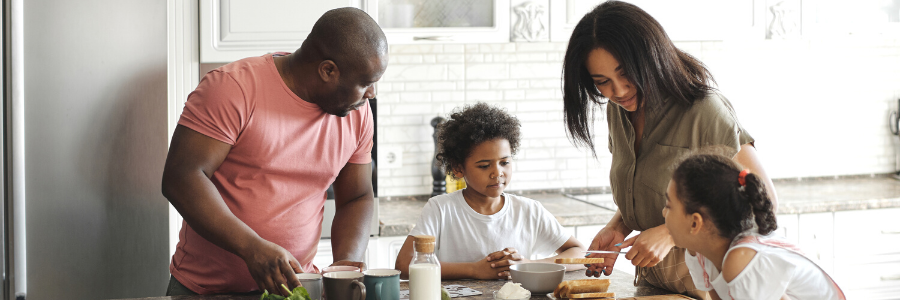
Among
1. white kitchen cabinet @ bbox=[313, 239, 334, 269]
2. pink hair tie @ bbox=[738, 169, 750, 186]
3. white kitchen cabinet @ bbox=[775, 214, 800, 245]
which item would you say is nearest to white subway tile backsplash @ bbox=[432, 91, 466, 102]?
white kitchen cabinet @ bbox=[313, 239, 334, 269]

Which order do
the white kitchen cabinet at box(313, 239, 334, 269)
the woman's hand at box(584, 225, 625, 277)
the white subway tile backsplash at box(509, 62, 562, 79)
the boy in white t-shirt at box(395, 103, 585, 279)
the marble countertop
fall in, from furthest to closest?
the white subway tile backsplash at box(509, 62, 562, 79) → the marble countertop → the white kitchen cabinet at box(313, 239, 334, 269) → the boy in white t-shirt at box(395, 103, 585, 279) → the woman's hand at box(584, 225, 625, 277)

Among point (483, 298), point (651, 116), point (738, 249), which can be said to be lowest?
point (483, 298)

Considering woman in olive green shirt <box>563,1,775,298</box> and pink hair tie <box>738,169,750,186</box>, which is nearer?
pink hair tie <box>738,169,750,186</box>

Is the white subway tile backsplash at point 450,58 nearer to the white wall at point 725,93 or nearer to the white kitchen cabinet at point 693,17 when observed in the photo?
the white wall at point 725,93

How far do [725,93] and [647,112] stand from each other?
2.11 meters

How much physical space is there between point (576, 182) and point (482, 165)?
1537mm

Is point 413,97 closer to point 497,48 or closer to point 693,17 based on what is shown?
point 497,48

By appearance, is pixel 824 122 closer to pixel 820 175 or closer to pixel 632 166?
pixel 820 175

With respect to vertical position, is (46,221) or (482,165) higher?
(482,165)

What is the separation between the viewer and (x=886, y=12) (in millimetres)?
3289

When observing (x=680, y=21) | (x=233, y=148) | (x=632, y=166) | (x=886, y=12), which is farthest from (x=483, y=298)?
(x=886, y=12)

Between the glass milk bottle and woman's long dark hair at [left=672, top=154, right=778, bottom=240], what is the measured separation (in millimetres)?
484

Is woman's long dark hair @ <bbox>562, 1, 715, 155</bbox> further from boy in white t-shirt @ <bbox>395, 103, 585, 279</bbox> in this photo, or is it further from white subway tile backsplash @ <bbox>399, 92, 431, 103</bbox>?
white subway tile backsplash @ <bbox>399, 92, 431, 103</bbox>

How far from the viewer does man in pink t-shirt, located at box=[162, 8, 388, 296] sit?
4.52ft
